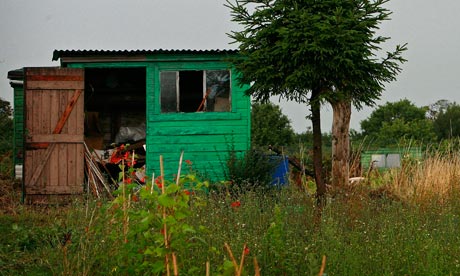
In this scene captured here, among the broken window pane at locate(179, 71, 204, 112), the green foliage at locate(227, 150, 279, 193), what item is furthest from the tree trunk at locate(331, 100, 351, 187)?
the broken window pane at locate(179, 71, 204, 112)

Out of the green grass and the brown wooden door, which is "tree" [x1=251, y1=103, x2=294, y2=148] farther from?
the green grass

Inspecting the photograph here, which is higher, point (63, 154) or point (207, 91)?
point (207, 91)

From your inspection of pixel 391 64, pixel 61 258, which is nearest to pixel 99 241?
pixel 61 258

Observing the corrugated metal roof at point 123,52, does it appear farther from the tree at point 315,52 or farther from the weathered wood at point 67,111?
the tree at point 315,52

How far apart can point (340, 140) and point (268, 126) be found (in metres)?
33.6

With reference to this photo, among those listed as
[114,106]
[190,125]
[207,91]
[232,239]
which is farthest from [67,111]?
[232,239]

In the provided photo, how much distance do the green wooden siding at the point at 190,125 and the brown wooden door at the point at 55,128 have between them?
26.1 inches

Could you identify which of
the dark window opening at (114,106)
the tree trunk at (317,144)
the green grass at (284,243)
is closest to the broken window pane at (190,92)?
the dark window opening at (114,106)

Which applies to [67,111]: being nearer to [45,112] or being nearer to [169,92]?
[45,112]

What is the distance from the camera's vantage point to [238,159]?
1252cm

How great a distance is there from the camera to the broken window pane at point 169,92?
13141 millimetres

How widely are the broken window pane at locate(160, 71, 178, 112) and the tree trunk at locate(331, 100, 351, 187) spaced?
3.22 meters

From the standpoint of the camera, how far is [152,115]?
13.1m

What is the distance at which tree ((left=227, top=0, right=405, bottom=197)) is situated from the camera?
8875mm
